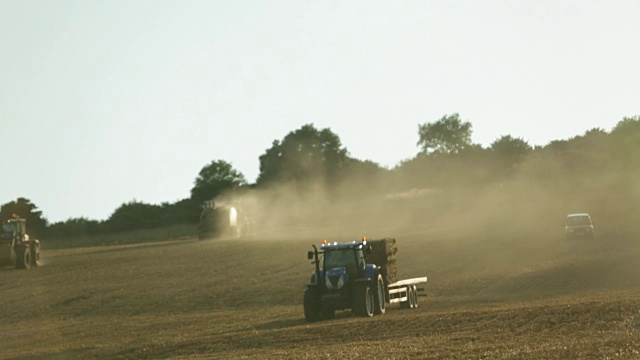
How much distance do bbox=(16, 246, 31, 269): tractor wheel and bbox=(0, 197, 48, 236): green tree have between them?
40430 mm

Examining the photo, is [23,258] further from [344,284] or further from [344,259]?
[344,284]

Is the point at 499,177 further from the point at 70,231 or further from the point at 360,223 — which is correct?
the point at 70,231

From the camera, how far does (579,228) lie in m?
68.3

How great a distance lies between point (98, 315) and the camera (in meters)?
43.0

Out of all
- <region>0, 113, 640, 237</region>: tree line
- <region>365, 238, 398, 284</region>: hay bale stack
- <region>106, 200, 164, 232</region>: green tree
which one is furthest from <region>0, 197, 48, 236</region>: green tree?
<region>365, 238, 398, 284</region>: hay bale stack

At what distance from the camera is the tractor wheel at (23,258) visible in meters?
60.8

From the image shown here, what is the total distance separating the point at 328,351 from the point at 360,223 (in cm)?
7373

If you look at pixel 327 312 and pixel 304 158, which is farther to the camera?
pixel 304 158

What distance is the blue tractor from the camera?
3253 centimetres

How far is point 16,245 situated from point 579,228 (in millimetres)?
33233

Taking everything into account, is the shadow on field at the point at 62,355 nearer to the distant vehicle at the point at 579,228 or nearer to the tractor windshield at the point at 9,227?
the tractor windshield at the point at 9,227

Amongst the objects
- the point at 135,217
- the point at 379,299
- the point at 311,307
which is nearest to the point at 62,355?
the point at 311,307

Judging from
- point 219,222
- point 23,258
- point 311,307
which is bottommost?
point 311,307

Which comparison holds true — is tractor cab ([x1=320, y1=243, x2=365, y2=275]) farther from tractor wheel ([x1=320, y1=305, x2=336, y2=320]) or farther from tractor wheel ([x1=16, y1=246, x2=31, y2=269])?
tractor wheel ([x1=16, y1=246, x2=31, y2=269])
